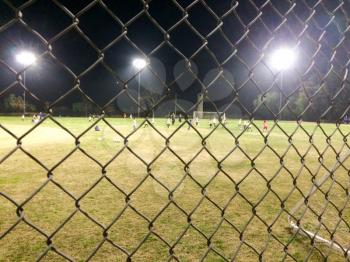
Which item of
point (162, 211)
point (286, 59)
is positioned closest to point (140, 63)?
point (286, 59)

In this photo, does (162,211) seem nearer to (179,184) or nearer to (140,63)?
(179,184)

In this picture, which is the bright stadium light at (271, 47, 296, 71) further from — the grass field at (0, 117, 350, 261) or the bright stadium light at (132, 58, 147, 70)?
the bright stadium light at (132, 58, 147, 70)

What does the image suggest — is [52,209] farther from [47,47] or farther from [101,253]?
[47,47]

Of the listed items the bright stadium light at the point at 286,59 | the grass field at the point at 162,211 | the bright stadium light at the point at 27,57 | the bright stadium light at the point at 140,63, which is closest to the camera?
the bright stadium light at the point at 27,57

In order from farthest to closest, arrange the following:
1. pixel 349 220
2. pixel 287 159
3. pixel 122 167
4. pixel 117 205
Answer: pixel 287 159
pixel 122 167
pixel 117 205
pixel 349 220

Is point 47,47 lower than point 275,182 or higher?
lower

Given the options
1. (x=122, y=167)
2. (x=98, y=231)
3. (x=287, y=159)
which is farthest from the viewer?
(x=287, y=159)

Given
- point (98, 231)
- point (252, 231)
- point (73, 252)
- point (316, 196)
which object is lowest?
point (73, 252)

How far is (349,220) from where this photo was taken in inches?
227

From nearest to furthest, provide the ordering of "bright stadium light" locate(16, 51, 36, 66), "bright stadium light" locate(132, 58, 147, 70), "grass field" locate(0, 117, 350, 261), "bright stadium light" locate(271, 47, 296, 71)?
"bright stadium light" locate(16, 51, 36, 66), "bright stadium light" locate(132, 58, 147, 70), "grass field" locate(0, 117, 350, 261), "bright stadium light" locate(271, 47, 296, 71)

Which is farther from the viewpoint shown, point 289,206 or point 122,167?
point 122,167

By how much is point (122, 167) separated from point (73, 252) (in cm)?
590

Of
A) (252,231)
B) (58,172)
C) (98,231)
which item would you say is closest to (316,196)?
(252,231)

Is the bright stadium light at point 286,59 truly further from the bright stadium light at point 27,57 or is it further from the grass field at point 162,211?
the bright stadium light at point 27,57
